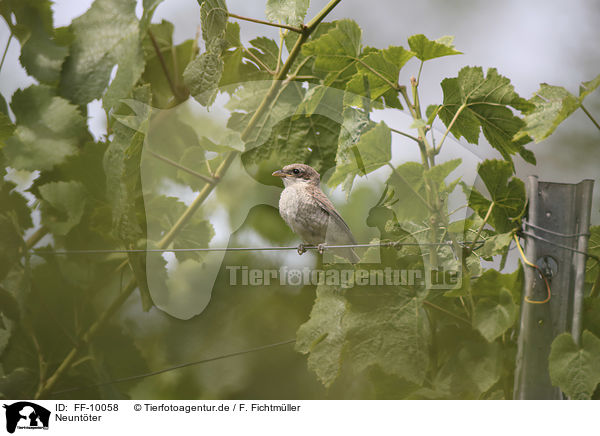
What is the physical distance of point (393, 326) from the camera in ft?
1.57

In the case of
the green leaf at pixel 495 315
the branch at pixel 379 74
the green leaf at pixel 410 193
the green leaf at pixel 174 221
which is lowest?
the green leaf at pixel 495 315

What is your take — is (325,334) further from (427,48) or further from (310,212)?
(427,48)

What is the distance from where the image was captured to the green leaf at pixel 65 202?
1.86ft

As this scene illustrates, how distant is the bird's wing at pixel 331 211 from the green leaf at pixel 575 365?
25 centimetres

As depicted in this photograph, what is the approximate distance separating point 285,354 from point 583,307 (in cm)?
33

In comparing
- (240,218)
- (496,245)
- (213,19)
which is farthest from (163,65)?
(496,245)

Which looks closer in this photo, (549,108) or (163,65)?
(549,108)

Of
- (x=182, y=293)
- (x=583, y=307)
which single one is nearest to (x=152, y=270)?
(x=182, y=293)

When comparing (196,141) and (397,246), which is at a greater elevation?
(196,141)

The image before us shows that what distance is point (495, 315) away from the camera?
47 centimetres

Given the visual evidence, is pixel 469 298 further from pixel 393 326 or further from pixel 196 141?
pixel 196 141

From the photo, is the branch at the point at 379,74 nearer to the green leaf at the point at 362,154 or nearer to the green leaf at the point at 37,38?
the green leaf at the point at 362,154
